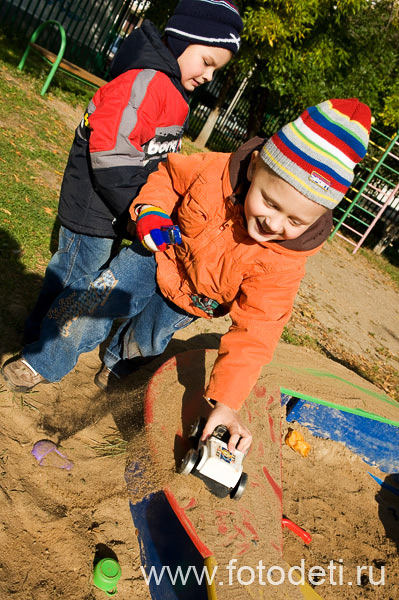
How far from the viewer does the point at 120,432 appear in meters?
2.53

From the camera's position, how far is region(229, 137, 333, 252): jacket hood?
1.89 meters

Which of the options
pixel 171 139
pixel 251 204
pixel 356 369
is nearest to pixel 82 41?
pixel 356 369

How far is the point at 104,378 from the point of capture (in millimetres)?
2703

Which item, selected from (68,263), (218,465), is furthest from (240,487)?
(68,263)

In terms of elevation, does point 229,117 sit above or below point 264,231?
above

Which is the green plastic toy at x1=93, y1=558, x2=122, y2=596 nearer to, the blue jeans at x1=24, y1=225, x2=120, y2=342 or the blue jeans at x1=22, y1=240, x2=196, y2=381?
the blue jeans at x1=22, y1=240, x2=196, y2=381

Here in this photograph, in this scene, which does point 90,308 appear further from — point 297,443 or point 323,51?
point 323,51

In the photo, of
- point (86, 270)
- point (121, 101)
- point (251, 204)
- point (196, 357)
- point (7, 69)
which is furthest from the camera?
point (7, 69)

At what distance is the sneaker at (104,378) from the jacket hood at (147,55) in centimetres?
147

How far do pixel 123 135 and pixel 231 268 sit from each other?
2.43 ft

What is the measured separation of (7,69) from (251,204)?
274 inches

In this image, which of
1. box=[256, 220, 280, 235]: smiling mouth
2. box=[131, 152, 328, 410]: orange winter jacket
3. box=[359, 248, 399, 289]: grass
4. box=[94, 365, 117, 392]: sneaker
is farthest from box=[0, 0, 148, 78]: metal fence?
box=[256, 220, 280, 235]: smiling mouth

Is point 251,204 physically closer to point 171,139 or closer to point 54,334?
point 171,139

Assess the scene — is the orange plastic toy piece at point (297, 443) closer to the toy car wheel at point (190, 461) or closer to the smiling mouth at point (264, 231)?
the toy car wheel at point (190, 461)
